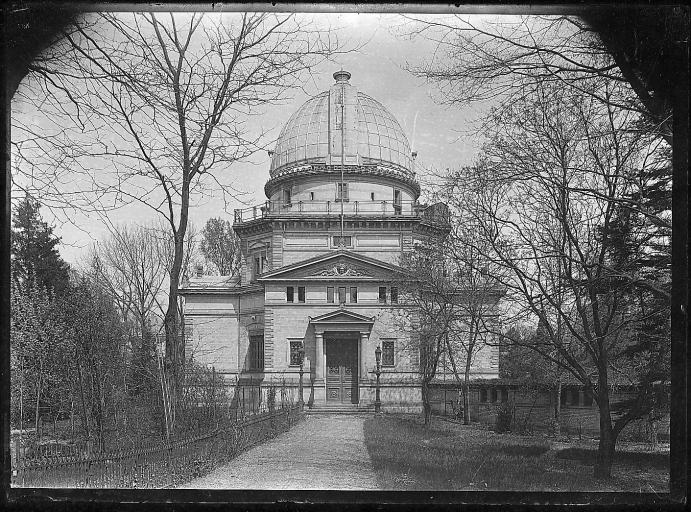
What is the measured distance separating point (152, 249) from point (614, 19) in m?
3.99

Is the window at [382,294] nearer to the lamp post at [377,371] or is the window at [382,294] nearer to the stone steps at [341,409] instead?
the lamp post at [377,371]

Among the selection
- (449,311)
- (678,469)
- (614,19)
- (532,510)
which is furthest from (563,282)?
(614,19)

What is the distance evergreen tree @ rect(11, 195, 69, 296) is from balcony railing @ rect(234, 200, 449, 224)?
1.53 metres

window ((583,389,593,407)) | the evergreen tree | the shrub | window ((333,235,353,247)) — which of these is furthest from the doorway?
the evergreen tree

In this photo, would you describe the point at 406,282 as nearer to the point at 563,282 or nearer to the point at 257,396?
the point at 563,282

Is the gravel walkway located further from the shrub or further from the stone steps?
the shrub

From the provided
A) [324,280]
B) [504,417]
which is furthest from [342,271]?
[504,417]

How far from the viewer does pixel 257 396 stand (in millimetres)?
4602

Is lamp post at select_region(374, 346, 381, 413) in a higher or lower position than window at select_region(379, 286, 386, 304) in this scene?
lower

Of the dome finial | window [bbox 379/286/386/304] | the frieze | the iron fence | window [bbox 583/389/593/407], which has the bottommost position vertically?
the iron fence

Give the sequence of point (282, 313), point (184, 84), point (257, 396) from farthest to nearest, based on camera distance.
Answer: point (257, 396) < point (282, 313) < point (184, 84)

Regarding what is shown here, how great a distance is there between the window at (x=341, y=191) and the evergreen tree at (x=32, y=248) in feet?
7.86

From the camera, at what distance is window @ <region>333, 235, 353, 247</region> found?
13.8ft

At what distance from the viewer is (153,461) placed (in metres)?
3.78
